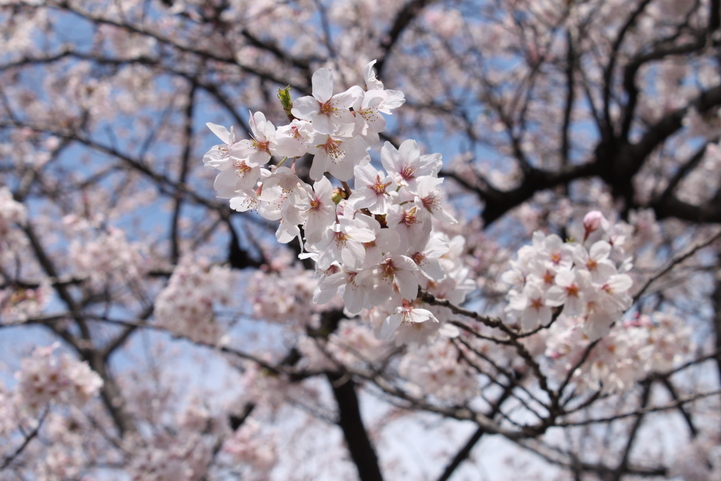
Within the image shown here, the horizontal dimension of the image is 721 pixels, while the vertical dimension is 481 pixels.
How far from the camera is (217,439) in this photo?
14.7ft

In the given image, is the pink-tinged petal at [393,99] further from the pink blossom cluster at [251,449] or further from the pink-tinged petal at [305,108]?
the pink blossom cluster at [251,449]

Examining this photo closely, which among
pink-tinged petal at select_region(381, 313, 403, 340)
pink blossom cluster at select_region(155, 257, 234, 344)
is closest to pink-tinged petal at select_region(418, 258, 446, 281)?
pink-tinged petal at select_region(381, 313, 403, 340)

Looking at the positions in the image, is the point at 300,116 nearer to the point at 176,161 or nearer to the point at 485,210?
the point at 485,210

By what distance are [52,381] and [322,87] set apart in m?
2.67

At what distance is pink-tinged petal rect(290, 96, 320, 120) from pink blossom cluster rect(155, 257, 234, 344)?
224 centimetres

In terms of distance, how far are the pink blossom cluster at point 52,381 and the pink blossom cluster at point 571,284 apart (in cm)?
257

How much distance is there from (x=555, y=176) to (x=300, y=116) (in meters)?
4.31

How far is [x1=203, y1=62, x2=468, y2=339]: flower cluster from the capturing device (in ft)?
3.26

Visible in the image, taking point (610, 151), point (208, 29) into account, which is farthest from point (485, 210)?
point (208, 29)

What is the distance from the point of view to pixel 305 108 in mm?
983

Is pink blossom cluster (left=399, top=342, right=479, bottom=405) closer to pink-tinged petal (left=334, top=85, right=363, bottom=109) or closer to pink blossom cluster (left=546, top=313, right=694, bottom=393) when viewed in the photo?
pink blossom cluster (left=546, top=313, right=694, bottom=393)

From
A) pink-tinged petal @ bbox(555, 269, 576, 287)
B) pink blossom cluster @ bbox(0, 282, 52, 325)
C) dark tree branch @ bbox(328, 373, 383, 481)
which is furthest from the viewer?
dark tree branch @ bbox(328, 373, 383, 481)

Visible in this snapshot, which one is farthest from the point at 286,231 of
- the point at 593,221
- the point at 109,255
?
the point at 109,255

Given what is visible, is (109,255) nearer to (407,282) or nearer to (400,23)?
(407,282)
